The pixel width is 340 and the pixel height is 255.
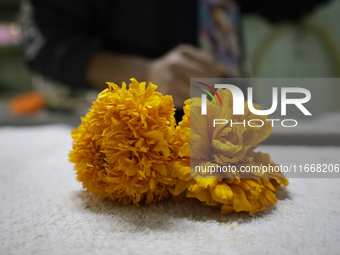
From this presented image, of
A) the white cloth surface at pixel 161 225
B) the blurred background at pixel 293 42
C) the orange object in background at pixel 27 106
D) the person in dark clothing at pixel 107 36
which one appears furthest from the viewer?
the orange object in background at pixel 27 106

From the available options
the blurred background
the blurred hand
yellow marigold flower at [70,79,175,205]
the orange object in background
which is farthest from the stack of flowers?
the orange object in background

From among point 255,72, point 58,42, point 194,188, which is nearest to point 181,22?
point 58,42

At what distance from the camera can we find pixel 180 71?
555 mm

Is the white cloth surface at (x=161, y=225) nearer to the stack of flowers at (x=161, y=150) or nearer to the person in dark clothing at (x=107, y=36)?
the stack of flowers at (x=161, y=150)

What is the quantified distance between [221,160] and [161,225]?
0.07 metres

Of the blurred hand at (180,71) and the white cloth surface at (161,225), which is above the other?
the blurred hand at (180,71)

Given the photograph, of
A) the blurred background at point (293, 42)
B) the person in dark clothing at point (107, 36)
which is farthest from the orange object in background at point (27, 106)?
the person in dark clothing at point (107, 36)

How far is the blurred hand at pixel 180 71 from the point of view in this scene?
21.6 inches

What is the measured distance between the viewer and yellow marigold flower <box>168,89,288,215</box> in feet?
0.62

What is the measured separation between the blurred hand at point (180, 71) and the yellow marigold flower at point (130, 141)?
33cm

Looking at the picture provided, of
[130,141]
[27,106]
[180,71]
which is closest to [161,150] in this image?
[130,141]

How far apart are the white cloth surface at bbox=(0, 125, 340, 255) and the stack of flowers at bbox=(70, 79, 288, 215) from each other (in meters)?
0.02

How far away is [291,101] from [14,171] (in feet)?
1.28

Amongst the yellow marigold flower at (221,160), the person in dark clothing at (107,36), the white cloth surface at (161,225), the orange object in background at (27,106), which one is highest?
the person in dark clothing at (107,36)
